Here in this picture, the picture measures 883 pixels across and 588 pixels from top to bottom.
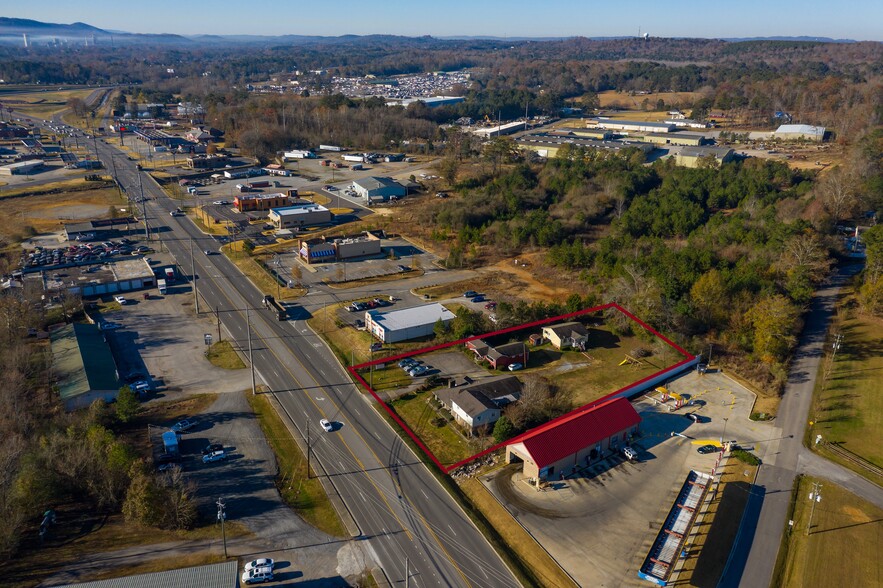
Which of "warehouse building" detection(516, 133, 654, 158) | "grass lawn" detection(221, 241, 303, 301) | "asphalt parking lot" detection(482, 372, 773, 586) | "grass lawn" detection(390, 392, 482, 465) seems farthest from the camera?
"warehouse building" detection(516, 133, 654, 158)

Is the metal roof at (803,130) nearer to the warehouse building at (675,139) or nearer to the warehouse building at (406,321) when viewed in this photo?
the warehouse building at (675,139)

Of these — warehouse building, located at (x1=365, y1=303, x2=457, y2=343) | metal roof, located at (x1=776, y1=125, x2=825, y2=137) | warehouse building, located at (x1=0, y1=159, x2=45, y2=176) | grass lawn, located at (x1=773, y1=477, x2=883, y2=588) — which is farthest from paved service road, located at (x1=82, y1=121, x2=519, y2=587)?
metal roof, located at (x1=776, y1=125, x2=825, y2=137)

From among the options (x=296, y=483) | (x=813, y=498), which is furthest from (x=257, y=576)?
(x=813, y=498)

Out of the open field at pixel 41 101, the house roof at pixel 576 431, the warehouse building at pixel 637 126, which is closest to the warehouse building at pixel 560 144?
the warehouse building at pixel 637 126

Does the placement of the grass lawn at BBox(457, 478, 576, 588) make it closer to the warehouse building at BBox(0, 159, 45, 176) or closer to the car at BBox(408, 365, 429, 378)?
the car at BBox(408, 365, 429, 378)

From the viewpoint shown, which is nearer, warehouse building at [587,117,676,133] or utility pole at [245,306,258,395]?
utility pole at [245,306,258,395]

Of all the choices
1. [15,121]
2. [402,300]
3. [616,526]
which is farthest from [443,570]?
[15,121]

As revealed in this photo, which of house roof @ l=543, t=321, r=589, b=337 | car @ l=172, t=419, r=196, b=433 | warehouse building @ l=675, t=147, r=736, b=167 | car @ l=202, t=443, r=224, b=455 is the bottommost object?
car @ l=202, t=443, r=224, b=455
